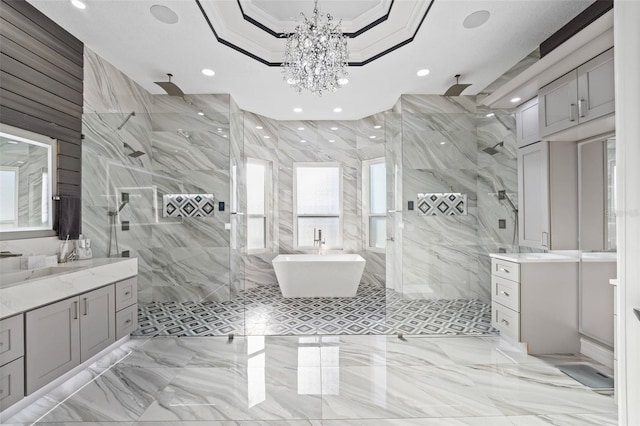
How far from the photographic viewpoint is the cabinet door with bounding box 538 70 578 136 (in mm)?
2275

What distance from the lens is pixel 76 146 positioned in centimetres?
276

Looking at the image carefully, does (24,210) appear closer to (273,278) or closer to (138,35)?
(138,35)

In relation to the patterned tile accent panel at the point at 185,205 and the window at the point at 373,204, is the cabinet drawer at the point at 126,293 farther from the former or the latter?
the window at the point at 373,204

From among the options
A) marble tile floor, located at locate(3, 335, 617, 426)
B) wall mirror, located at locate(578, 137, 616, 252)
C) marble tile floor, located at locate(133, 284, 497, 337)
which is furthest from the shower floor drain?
wall mirror, located at locate(578, 137, 616, 252)

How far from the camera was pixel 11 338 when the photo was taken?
171 cm

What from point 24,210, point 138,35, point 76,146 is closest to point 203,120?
point 138,35

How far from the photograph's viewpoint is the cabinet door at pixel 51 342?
1.83 meters

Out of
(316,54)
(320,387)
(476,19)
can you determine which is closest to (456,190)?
(476,19)

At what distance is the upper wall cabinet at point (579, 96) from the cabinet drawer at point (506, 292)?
1370 mm

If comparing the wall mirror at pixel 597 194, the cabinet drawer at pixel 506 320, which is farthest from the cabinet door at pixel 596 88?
the cabinet drawer at pixel 506 320

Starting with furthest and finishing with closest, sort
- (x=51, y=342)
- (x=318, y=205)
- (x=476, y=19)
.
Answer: (x=318, y=205) < (x=476, y=19) < (x=51, y=342)

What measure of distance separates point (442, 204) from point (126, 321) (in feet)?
10.1

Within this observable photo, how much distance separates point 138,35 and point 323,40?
172cm

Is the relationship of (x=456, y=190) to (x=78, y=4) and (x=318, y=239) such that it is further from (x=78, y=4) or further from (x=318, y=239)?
(x=78, y=4)
